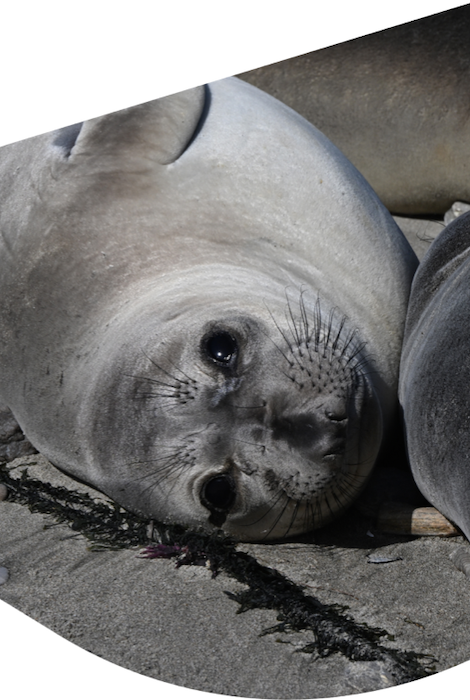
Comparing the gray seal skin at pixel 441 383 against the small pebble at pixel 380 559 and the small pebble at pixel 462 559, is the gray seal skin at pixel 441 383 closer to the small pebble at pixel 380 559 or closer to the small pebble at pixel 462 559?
the small pebble at pixel 462 559

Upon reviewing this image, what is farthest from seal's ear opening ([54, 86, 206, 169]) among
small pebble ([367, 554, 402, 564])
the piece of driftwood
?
small pebble ([367, 554, 402, 564])

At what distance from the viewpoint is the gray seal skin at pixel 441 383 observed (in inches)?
103

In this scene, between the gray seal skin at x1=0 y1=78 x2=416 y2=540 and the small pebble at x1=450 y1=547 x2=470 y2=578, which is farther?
the gray seal skin at x1=0 y1=78 x2=416 y2=540

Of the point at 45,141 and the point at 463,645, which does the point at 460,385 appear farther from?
the point at 45,141

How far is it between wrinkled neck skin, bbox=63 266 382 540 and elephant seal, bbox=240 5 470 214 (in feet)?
5.97

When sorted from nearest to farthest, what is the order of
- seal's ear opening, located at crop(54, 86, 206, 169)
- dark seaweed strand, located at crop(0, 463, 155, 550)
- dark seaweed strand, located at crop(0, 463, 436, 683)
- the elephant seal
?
dark seaweed strand, located at crop(0, 463, 436, 683), dark seaweed strand, located at crop(0, 463, 155, 550), seal's ear opening, located at crop(54, 86, 206, 169), the elephant seal

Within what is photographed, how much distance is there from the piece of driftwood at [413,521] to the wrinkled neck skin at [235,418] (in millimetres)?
138

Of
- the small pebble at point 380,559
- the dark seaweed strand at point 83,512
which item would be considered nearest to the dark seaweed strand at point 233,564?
the dark seaweed strand at point 83,512

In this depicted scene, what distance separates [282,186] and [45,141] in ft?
2.96

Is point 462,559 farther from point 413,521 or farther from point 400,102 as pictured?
point 400,102

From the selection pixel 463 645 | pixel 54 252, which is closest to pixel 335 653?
pixel 463 645

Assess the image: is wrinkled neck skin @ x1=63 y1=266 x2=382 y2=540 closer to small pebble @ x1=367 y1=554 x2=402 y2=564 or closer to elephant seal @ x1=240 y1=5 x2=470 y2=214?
small pebble @ x1=367 y1=554 x2=402 y2=564

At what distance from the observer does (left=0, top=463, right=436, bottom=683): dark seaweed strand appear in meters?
2.38

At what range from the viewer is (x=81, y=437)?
10.1 ft
